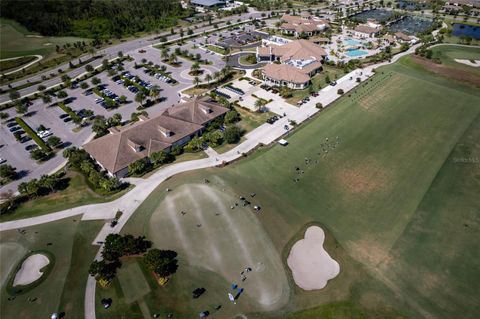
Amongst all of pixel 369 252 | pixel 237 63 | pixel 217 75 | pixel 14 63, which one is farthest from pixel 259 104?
pixel 14 63

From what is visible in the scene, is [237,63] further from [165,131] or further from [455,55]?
[455,55]

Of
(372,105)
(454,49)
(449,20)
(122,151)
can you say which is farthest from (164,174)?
(449,20)

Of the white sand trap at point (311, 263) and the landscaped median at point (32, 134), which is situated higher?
the landscaped median at point (32, 134)

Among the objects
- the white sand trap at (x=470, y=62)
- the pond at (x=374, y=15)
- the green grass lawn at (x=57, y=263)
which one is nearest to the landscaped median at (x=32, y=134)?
the green grass lawn at (x=57, y=263)

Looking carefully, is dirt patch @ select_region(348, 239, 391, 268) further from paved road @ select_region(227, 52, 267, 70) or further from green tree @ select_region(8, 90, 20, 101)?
green tree @ select_region(8, 90, 20, 101)

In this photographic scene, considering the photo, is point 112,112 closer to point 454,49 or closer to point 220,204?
point 220,204

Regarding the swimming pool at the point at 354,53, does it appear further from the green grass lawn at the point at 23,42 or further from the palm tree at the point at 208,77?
the green grass lawn at the point at 23,42
